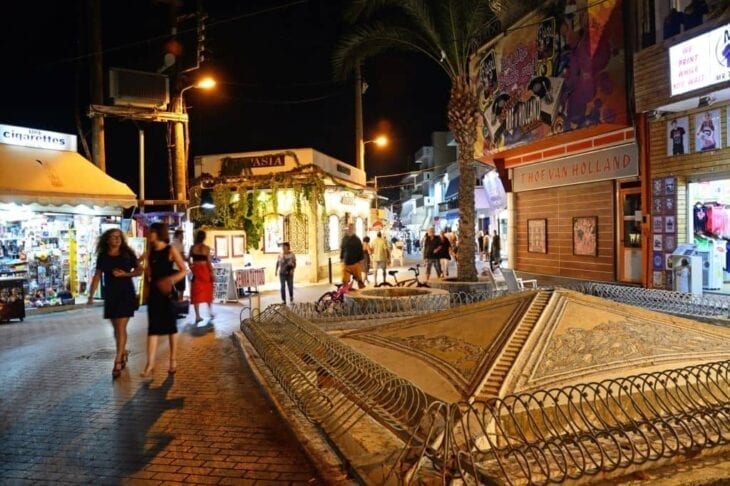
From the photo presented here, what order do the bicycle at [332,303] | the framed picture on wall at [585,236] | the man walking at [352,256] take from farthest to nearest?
the framed picture on wall at [585,236] → the man walking at [352,256] → the bicycle at [332,303]

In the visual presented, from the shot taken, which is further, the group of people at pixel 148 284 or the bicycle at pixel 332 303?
the bicycle at pixel 332 303

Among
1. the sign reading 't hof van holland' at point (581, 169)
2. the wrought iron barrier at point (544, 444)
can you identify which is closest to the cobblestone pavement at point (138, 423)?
the wrought iron barrier at point (544, 444)

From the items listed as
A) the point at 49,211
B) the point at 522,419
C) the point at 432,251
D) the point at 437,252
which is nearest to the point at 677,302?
the point at 522,419

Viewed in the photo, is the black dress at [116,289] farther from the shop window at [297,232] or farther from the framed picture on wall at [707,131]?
the shop window at [297,232]

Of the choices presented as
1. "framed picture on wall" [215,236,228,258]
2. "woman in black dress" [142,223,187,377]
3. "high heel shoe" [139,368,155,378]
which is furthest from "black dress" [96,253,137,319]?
"framed picture on wall" [215,236,228,258]

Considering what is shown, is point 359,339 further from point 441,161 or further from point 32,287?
point 441,161

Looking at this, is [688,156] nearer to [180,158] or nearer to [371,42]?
[371,42]

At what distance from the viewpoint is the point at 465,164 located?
531 inches

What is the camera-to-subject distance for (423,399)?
4.27 m

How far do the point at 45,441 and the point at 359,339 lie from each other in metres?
3.63

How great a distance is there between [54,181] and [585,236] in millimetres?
14058

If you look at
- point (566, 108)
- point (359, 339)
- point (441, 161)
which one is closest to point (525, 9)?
point (566, 108)

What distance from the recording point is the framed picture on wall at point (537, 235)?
18703 millimetres

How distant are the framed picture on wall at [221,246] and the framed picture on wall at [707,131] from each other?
1304 centimetres
